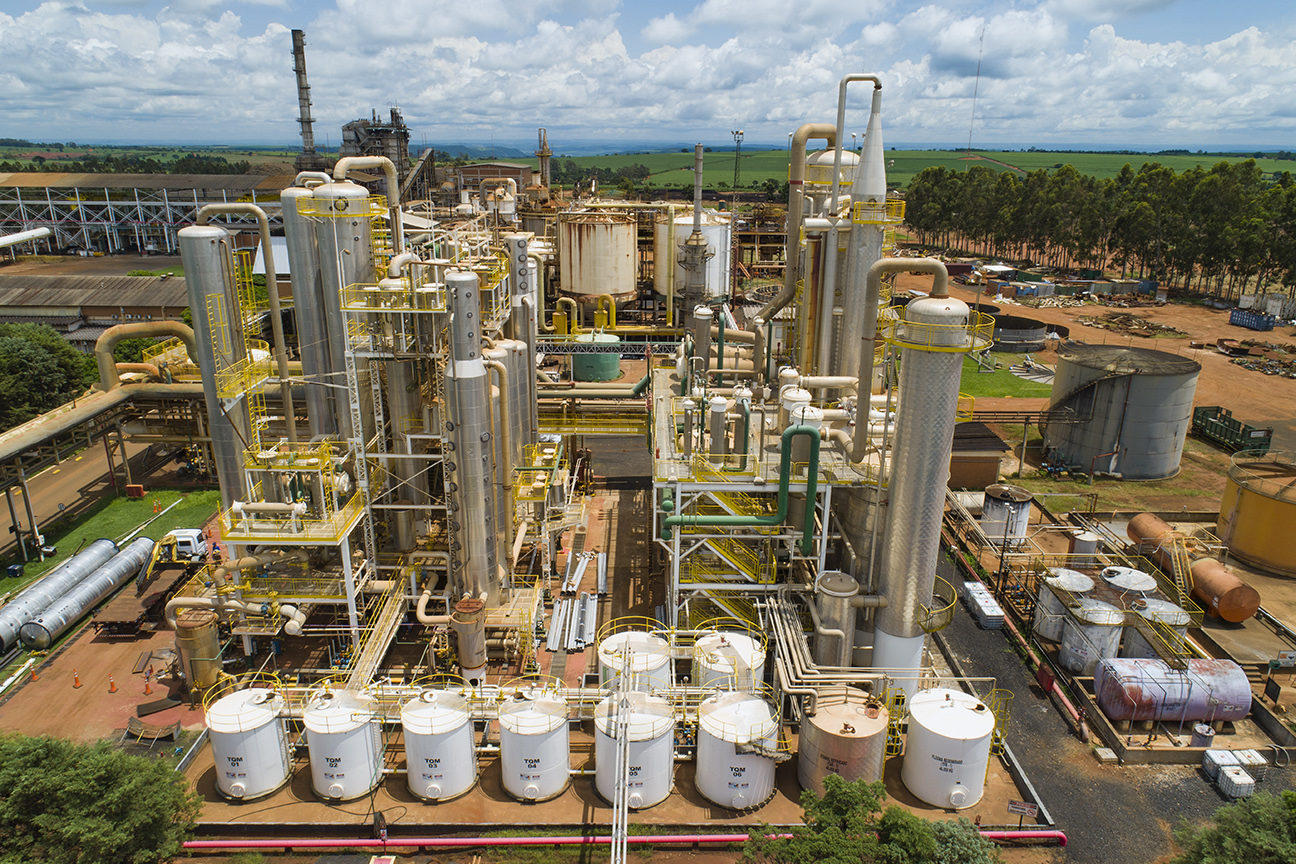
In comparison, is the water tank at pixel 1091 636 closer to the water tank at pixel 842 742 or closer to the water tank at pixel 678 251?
the water tank at pixel 842 742

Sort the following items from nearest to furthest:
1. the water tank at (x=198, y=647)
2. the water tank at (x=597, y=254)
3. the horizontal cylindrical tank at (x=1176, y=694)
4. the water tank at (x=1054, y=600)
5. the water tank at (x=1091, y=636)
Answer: the horizontal cylindrical tank at (x=1176, y=694)
the water tank at (x=198, y=647)
the water tank at (x=1091, y=636)
the water tank at (x=1054, y=600)
the water tank at (x=597, y=254)

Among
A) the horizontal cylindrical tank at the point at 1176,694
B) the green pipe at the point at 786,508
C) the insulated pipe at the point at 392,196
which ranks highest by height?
the insulated pipe at the point at 392,196

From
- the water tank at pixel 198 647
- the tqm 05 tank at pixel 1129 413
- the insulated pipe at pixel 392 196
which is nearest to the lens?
the water tank at pixel 198 647

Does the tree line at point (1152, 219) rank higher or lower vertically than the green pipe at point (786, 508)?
higher

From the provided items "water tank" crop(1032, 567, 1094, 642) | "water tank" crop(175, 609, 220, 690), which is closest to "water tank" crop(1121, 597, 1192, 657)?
"water tank" crop(1032, 567, 1094, 642)

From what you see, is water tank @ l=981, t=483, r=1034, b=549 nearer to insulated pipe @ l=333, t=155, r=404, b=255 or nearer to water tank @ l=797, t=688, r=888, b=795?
water tank @ l=797, t=688, r=888, b=795

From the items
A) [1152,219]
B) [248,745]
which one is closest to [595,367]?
[248,745]

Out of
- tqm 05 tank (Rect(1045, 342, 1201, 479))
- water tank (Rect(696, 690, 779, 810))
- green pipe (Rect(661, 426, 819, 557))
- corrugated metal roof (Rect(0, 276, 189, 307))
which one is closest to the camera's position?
water tank (Rect(696, 690, 779, 810))

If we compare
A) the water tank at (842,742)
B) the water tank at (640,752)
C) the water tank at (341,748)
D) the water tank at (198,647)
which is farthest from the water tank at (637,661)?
the water tank at (198,647)
